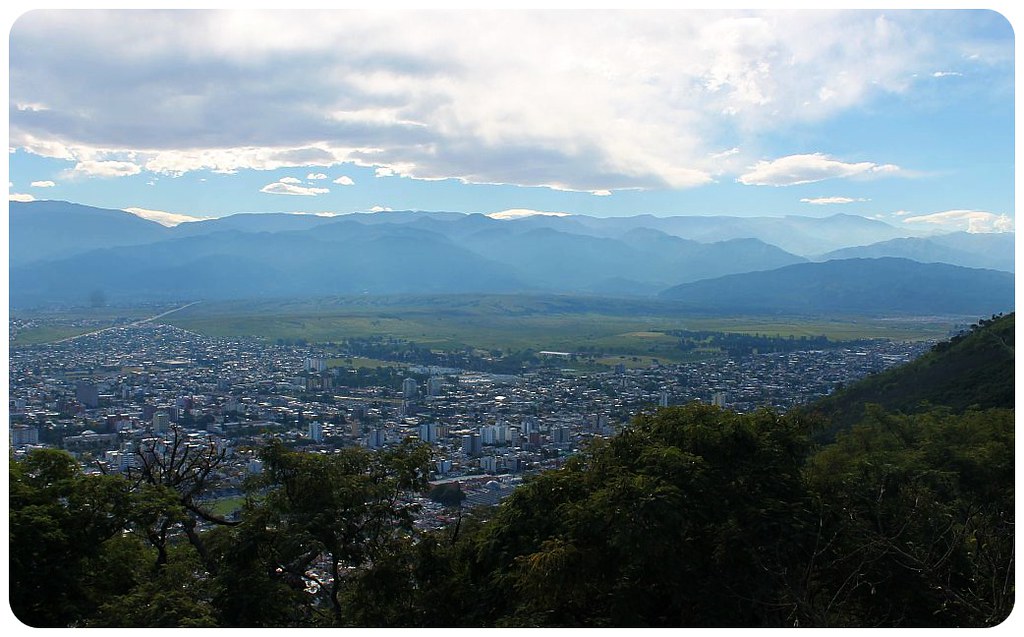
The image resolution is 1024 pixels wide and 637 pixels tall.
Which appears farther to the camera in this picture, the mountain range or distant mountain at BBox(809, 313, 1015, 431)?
the mountain range

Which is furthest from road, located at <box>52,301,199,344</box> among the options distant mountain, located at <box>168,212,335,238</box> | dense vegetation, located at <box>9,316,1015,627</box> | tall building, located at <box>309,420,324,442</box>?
distant mountain, located at <box>168,212,335,238</box>

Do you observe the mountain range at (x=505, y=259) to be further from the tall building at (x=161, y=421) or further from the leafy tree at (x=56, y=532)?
the leafy tree at (x=56, y=532)

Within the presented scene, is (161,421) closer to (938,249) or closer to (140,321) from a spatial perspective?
(140,321)

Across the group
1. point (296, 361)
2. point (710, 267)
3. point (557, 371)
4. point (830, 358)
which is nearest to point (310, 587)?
point (557, 371)

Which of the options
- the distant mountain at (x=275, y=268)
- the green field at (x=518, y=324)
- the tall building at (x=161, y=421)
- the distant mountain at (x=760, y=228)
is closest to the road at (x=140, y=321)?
the green field at (x=518, y=324)

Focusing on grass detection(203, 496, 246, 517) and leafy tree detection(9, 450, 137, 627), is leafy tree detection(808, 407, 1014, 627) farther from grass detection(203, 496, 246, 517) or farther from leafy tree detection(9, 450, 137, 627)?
grass detection(203, 496, 246, 517)

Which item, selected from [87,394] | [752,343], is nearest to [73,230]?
[87,394]
